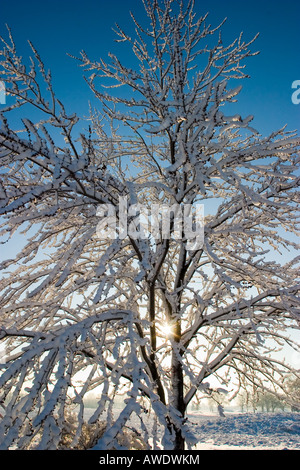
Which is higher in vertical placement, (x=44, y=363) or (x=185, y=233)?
(x=185, y=233)

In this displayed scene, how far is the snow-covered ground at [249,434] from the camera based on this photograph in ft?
33.6

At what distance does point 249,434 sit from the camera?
1248 cm

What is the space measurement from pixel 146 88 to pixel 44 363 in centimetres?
291

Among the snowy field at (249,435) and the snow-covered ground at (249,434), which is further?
the snow-covered ground at (249,434)

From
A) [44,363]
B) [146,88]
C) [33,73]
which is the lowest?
[44,363]

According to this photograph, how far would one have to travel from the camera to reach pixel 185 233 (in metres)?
3.04

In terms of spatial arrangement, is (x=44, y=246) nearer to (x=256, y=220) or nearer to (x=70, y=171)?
(x=70, y=171)

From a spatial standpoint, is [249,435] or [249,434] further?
[249,434]

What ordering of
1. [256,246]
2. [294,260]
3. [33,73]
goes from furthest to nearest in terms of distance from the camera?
[256,246] < [294,260] < [33,73]

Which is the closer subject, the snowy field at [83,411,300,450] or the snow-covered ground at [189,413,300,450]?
the snowy field at [83,411,300,450]

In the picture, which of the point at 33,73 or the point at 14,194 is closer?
the point at 14,194

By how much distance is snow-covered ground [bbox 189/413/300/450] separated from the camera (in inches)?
403
